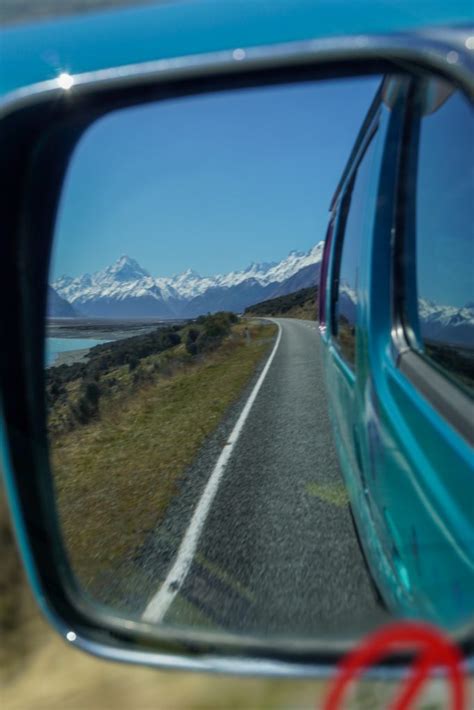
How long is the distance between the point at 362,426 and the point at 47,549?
1.17 m

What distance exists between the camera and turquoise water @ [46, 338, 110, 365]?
97.3 inches

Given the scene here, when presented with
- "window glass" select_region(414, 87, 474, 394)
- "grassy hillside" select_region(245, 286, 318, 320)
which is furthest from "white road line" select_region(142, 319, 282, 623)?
"window glass" select_region(414, 87, 474, 394)

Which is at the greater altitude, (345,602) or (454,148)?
(454,148)

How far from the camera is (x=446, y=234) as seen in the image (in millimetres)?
1981

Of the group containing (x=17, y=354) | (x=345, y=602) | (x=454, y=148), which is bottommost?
(x=345, y=602)

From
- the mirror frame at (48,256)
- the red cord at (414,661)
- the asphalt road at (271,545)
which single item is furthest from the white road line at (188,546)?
the red cord at (414,661)

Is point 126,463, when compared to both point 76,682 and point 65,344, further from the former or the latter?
point 76,682

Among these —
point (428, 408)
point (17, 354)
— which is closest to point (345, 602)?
point (428, 408)

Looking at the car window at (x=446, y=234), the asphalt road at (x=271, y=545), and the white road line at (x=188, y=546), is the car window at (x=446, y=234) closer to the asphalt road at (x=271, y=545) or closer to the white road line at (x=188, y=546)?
the asphalt road at (x=271, y=545)

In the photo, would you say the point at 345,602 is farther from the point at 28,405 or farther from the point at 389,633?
the point at 28,405

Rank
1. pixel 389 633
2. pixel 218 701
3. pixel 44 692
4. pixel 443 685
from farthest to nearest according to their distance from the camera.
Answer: pixel 44 692
pixel 218 701
pixel 389 633
pixel 443 685

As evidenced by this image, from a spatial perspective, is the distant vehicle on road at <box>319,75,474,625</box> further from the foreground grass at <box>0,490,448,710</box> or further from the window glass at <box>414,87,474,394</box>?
the foreground grass at <box>0,490,448,710</box>

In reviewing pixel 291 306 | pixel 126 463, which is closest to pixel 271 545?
pixel 291 306

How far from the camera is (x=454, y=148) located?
6.18 feet
